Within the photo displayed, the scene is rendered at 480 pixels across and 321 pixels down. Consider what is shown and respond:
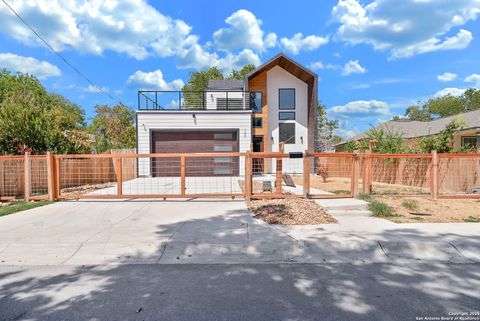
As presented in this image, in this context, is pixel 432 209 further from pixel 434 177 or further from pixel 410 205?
pixel 434 177

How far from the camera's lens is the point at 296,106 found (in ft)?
73.6

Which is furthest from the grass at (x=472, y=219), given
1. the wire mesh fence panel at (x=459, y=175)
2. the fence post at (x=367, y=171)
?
the wire mesh fence panel at (x=459, y=175)

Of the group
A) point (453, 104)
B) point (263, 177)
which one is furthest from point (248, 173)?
point (453, 104)

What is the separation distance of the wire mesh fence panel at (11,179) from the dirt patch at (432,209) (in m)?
11.2

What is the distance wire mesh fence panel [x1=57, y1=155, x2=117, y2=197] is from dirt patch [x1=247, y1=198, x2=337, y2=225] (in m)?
7.07

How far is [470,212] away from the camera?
274 inches

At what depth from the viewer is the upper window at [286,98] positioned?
2250cm

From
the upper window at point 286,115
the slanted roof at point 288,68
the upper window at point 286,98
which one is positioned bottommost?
the upper window at point 286,115

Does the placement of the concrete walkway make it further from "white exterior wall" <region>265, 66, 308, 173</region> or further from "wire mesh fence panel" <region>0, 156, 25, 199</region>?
"white exterior wall" <region>265, 66, 308, 173</region>

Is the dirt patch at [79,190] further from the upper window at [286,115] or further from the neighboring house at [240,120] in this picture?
the upper window at [286,115]

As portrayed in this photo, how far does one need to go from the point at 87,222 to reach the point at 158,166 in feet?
34.7

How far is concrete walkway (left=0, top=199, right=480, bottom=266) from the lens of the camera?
4379 mm

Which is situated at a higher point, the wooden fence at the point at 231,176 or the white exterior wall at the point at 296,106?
the white exterior wall at the point at 296,106

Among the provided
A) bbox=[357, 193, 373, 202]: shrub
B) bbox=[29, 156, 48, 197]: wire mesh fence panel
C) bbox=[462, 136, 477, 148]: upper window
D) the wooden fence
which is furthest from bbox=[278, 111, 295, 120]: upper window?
bbox=[29, 156, 48, 197]: wire mesh fence panel
